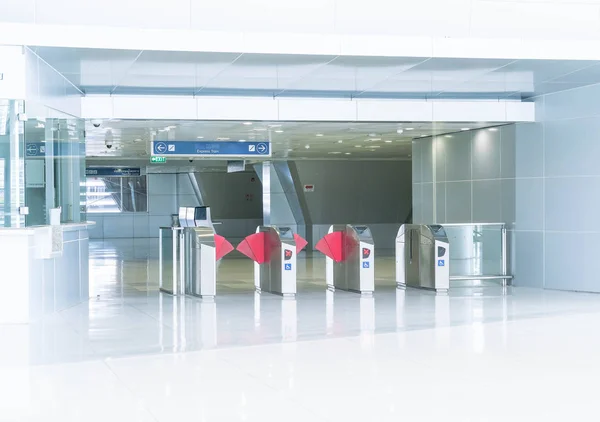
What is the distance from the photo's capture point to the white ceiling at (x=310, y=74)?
1105 cm

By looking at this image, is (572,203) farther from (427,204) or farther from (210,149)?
(210,149)

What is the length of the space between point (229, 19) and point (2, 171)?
3.22 metres

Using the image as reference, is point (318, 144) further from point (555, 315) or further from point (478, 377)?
point (478, 377)

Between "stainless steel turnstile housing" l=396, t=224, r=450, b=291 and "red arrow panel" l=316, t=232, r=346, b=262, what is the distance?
101 centimetres

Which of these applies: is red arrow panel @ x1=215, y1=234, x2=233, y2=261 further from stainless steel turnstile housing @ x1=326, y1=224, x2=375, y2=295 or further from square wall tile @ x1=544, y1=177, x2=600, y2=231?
square wall tile @ x1=544, y1=177, x2=600, y2=231

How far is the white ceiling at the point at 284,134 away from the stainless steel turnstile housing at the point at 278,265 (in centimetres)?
213

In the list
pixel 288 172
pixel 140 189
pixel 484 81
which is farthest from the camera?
pixel 140 189

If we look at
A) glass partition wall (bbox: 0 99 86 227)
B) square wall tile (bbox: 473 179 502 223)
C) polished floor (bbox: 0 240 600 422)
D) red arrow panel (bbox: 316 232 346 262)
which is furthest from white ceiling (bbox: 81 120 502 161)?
polished floor (bbox: 0 240 600 422)

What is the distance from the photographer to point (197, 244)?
14016 millimetres

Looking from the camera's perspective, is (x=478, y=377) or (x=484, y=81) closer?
(x=478, y=377)

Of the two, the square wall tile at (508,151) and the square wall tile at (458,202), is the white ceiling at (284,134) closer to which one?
the square wall tile at (508,151)

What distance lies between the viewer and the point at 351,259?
14.9 m

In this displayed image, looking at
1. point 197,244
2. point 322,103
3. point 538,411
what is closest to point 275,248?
point 197,244

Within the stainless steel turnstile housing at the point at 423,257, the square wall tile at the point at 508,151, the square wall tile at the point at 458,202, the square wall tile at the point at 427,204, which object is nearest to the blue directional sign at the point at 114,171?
the square wall tile at the point at 427,204
